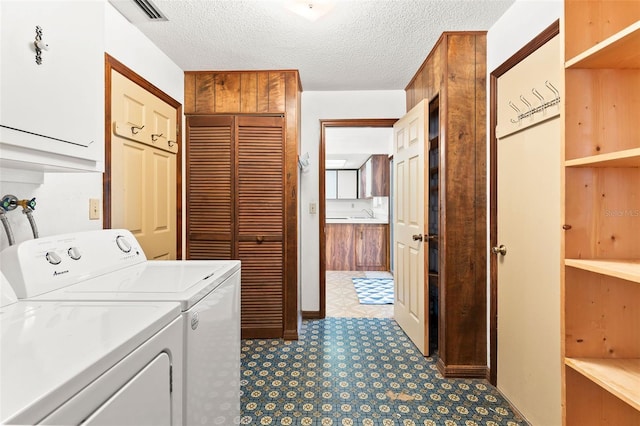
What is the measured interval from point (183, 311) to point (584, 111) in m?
1.41

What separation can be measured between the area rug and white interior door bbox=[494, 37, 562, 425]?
1.91 meters

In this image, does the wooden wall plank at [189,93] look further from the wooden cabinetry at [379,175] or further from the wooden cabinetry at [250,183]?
the wooden cabinetry at [379,175]

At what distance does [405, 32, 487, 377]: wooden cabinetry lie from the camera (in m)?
2.11

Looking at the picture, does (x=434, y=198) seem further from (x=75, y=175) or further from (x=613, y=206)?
(x=75, y=175)

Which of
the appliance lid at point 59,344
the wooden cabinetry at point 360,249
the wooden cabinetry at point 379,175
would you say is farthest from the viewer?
the wooden cabinetry at point 379,175

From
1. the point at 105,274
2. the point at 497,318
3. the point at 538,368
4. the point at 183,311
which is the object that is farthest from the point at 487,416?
the point at 105,274

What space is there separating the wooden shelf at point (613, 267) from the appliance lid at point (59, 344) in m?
1.21

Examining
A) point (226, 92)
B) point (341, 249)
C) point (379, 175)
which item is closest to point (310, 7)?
point (226, 92)

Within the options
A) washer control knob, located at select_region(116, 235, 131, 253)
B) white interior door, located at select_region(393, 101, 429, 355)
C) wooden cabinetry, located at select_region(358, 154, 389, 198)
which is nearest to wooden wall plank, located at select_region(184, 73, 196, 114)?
washer control knob, located at select_region(116, 235, 131, 253)

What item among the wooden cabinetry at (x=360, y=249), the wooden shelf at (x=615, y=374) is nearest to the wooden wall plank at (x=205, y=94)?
the wooden shelf at (x=615, y=374)

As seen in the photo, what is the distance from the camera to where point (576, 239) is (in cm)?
105

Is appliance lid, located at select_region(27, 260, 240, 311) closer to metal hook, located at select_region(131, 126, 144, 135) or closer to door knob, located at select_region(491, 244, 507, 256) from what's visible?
metal hook, located at select_region(131, 126, 144, 135)

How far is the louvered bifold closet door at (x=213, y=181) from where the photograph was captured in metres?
2.72

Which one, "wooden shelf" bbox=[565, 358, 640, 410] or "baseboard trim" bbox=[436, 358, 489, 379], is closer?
"wooden shelf" bbox=[565, 358, 640, 410]
